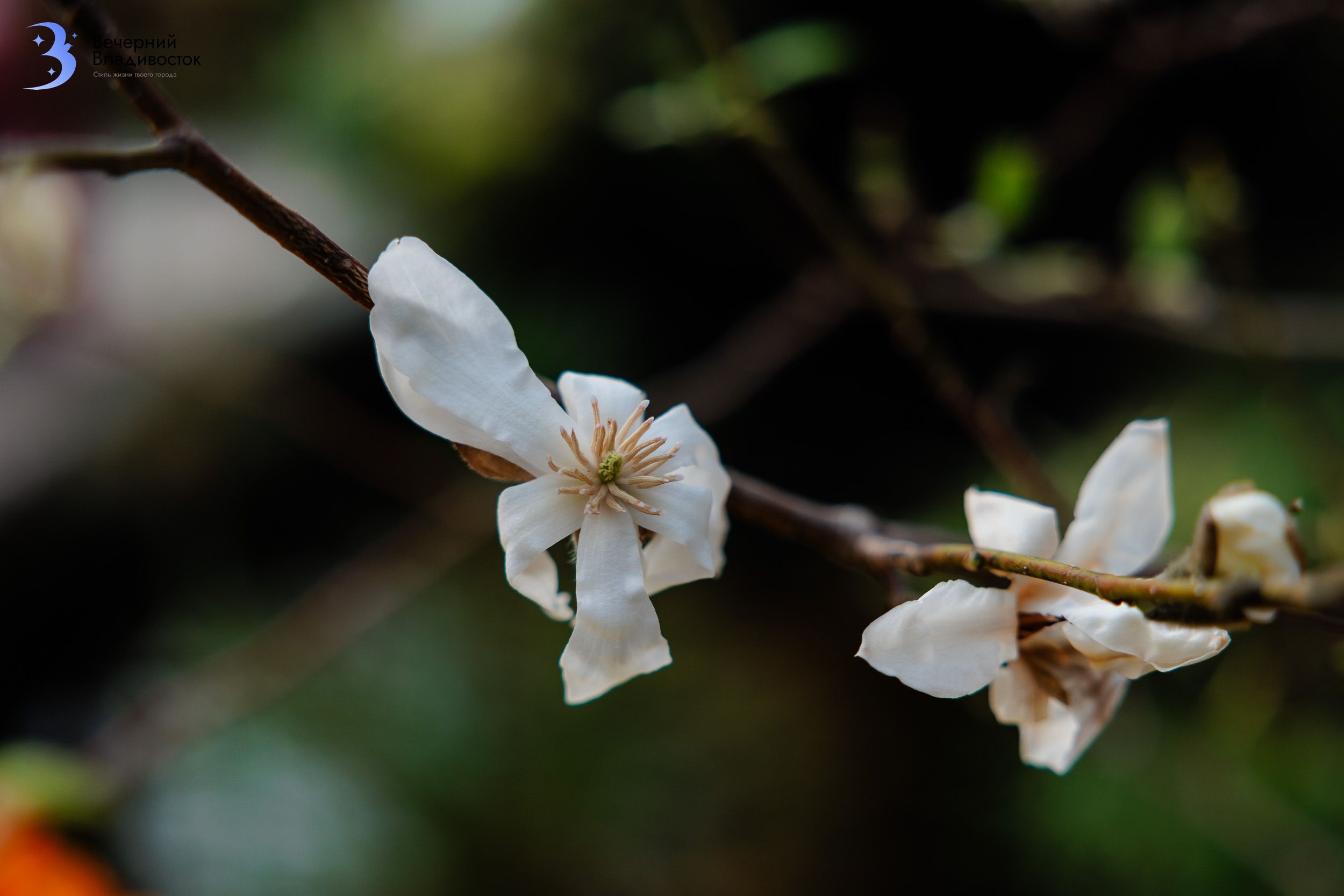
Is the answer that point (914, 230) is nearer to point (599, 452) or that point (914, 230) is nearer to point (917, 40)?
point (917, 40)

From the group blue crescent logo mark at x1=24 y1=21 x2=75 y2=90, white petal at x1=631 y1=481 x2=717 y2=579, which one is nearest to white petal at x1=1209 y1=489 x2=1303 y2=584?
white petal at x1=631 y1=481 x2=717 y2=579

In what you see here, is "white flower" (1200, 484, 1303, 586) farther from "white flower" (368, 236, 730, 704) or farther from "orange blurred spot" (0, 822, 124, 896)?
"orange blurred spot" (0, 822, 124, 896)

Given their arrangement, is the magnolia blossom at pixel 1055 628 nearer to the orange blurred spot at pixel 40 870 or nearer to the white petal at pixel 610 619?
the white petal at pixel 610 619

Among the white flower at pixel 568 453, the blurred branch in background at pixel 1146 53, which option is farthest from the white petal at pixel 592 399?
the blurred branch in background at pixel 1146 53

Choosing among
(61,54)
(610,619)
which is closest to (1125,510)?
(610,619)

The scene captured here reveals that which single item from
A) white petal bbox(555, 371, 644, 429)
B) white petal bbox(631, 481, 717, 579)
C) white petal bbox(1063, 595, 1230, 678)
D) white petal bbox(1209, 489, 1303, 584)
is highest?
white petal bbox(555, 371, 644, 429)
